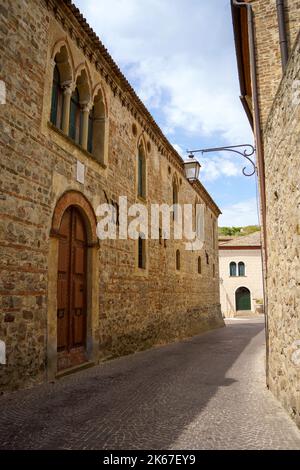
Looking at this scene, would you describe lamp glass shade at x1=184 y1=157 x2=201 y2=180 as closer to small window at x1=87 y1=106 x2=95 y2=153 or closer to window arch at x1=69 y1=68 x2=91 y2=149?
small window at x1=87 y1=106 x2=95 y2=153

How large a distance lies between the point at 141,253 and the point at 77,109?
179 inches

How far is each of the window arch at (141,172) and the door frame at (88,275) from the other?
3.54m

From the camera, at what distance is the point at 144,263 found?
10945 millimetres

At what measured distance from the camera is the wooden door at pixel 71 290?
6887 mm

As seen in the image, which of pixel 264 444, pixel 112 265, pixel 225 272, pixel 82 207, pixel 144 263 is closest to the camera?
pixel 264 444

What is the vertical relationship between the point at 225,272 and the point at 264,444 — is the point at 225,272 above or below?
above

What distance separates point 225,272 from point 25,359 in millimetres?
29539

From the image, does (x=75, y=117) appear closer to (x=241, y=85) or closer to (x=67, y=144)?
(x=67, y=144)

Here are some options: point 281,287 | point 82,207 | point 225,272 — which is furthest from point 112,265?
point 225,272

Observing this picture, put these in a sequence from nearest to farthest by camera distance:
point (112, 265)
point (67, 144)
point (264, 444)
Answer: point (264, 444)
point (67, 144)
point (112, 265)

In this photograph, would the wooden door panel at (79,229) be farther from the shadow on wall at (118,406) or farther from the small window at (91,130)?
the shadow on wall at (118,406)

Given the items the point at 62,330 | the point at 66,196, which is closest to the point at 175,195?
the point at 66,196

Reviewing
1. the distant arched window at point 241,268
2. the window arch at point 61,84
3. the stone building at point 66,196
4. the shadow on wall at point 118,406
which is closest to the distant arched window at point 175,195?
the stone building at point 66,196

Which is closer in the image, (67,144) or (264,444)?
(264,444)
